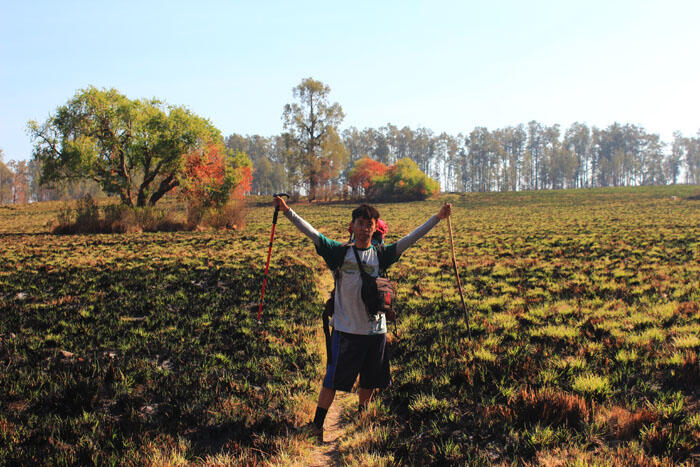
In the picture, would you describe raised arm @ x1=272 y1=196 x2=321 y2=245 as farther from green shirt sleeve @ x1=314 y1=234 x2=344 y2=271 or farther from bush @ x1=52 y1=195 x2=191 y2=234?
bush @ x1=52 y1=195 x2=191 y2=234

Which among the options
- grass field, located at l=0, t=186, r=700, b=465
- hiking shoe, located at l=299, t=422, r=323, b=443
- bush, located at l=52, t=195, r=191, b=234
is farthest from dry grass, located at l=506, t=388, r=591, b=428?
bush, located at l=52, t=195, r=191, b=234

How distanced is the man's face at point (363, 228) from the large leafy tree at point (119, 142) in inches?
1035

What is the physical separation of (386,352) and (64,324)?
6504 mm

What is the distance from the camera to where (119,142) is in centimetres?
2736

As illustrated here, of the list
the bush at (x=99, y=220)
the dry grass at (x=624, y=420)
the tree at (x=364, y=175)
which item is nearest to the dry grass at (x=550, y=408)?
the dry grass at (x=624, y=420)

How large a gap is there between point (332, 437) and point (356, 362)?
37.4 inches

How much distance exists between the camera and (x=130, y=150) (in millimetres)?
27453

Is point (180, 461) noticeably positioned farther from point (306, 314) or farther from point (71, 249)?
point (71, 249)

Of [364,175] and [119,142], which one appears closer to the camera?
[119,142]

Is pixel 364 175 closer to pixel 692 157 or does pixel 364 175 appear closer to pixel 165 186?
pixel 165 186

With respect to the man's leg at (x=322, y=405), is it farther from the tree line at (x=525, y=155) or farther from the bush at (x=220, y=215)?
the tree line at (x=525, y=155)

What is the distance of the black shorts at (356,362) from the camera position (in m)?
4.41

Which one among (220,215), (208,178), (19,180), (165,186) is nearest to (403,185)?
(220,215)

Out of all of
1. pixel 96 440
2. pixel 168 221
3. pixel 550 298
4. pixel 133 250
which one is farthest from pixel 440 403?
pixel 168 221
